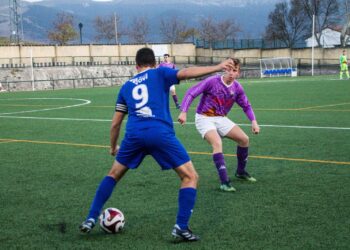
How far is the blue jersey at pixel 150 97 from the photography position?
227 inches

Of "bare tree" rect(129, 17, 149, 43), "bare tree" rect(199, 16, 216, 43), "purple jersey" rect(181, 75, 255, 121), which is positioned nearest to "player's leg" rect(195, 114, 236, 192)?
"purple jersey" rect(181, 75, 255, 121)

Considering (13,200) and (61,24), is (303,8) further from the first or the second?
(13,200)

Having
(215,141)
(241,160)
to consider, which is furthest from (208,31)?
(215,141)

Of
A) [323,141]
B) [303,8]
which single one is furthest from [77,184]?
[303,8]

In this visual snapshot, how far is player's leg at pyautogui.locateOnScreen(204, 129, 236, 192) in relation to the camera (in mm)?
7998

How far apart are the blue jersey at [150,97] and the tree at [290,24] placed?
335ft

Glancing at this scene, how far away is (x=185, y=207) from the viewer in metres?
5.76

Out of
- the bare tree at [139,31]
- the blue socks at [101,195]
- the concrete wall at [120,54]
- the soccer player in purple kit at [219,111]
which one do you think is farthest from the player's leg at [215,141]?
the bare tree at [139,31]

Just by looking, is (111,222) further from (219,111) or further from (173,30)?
(173,30)

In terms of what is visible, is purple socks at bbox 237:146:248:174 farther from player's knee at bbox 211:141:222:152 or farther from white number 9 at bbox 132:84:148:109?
white number 9 at bbox 132:84:148:109

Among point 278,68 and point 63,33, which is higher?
point 63,33

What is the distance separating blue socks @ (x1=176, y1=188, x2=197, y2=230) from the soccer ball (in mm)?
718

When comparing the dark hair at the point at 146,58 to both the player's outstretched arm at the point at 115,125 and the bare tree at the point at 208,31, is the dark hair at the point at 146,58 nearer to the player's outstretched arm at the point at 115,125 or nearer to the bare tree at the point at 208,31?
the player's outstretched arm at the point at 115,125

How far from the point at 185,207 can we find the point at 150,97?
44.3 inches
